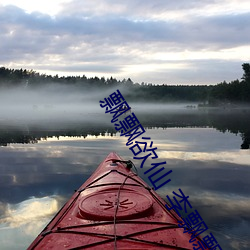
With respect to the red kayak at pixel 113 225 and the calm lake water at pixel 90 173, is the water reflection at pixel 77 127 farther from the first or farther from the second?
the red kayak at pixel 113 225

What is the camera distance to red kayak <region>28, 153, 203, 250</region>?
4.14 meters

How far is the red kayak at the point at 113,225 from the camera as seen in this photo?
4137mm

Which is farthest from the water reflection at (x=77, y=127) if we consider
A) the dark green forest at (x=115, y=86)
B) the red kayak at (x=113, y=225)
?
the dark green forest at (x=115, y=86)

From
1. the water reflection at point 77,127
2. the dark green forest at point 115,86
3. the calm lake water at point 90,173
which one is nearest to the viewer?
the calm lake water at point 90,173

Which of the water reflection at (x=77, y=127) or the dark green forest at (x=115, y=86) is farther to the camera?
the dark green forest at (x=115, y=86)

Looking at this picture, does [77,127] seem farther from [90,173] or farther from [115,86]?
[115,86]

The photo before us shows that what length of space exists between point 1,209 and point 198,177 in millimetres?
6490

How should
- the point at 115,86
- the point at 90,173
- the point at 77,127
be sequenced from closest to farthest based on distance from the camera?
1. the point at 90,173
2. the point at 77,127
3. the point at 115,86

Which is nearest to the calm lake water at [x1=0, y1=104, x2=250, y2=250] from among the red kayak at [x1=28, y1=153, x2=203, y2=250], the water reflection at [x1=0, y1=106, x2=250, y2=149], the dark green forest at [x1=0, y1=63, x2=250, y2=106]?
the water reflection at [x1=0, y1=106, x2=250, y2=149]

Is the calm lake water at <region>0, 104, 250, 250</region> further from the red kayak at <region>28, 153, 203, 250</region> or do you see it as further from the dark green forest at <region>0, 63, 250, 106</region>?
the dark green forest at <region>0, 63, 250, 106</region>

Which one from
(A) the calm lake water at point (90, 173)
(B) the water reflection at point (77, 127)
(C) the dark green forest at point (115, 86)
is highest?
(C) the dark green forest at point (115, 86)

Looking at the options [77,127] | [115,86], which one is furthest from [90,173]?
[115,86]

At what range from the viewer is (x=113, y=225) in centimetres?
461

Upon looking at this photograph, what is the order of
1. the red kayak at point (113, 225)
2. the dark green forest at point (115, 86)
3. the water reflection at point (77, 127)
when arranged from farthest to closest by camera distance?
the dark green forest at point (115, 86) → the water reflection at point (77, 127) → the red kayak at point (113, 225)
